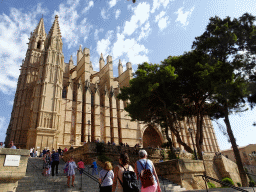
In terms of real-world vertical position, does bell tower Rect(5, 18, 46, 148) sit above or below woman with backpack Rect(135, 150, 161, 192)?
above

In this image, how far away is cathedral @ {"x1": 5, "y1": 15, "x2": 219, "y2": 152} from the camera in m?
20.1

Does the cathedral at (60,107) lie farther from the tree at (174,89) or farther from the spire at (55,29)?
the tree at (174,89)

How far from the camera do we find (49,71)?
22.5 meters

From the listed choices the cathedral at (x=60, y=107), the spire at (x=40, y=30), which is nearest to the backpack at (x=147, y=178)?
the cathedral at (x=60, y=107)

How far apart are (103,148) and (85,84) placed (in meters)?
14.6

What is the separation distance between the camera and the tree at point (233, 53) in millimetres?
11031

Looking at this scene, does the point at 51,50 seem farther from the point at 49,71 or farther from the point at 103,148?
the point at 103,148

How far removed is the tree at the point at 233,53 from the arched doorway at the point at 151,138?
1855 centimetres

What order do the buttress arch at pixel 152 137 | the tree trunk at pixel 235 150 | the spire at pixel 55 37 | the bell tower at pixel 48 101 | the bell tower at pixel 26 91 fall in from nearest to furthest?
the tree trunk at pixel 235 150 < the bell tower at pixel 48 101 < the bell tower at pixel 26 91 < the spire at pixel 55 37 < the buttress arch at pixel 152 137

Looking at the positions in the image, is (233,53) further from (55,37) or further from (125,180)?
(55,37)

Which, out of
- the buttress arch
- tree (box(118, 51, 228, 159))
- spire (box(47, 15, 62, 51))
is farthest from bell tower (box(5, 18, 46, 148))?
the buttress arch

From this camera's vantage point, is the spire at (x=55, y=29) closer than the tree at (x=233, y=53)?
No

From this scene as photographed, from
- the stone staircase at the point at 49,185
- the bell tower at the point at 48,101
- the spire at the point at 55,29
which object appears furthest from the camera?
the spire at the point at 55,29

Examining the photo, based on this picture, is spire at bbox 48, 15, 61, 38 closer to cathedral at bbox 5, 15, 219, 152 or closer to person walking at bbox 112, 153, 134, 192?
cathedral at bbox 5, 15, 219, 152
